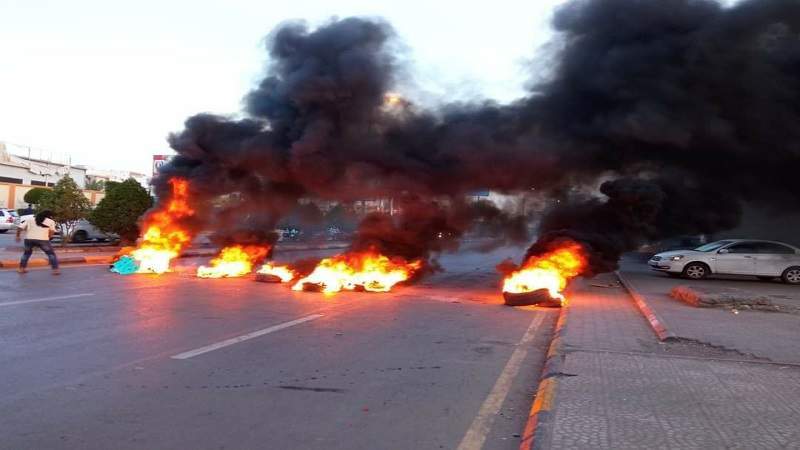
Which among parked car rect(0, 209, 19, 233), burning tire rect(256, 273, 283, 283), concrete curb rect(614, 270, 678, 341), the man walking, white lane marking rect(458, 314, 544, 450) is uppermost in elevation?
parked car rect(0, 209, 19, 233)

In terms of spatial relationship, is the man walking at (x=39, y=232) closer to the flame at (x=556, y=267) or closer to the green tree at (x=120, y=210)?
the green tree at (x=120, y=210)

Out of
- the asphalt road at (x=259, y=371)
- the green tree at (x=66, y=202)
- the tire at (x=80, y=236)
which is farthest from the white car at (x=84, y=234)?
the asphalt road at (x=259, y=371)

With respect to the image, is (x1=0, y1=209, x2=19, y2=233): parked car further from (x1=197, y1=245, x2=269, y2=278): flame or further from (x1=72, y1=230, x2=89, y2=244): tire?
(x1=197, y1=245, x2=269, y2=278): flame

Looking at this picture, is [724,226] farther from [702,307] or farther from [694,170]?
[702,307]

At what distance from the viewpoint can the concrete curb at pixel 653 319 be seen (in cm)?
816

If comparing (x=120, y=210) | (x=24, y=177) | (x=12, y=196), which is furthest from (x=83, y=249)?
(x=24, y=177)

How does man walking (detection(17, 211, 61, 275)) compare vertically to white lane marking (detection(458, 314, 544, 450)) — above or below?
above

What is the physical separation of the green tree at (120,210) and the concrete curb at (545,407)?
18.7 meters

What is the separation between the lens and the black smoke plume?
13.5m

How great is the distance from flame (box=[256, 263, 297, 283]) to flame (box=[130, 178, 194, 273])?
2389mm

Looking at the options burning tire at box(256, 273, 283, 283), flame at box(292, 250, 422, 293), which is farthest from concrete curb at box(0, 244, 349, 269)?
burning tire at box(256, 273, 283, 283)

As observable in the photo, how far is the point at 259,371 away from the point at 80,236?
2400 centimetres

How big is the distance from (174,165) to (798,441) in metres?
14.4

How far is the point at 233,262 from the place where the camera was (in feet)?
52.6
